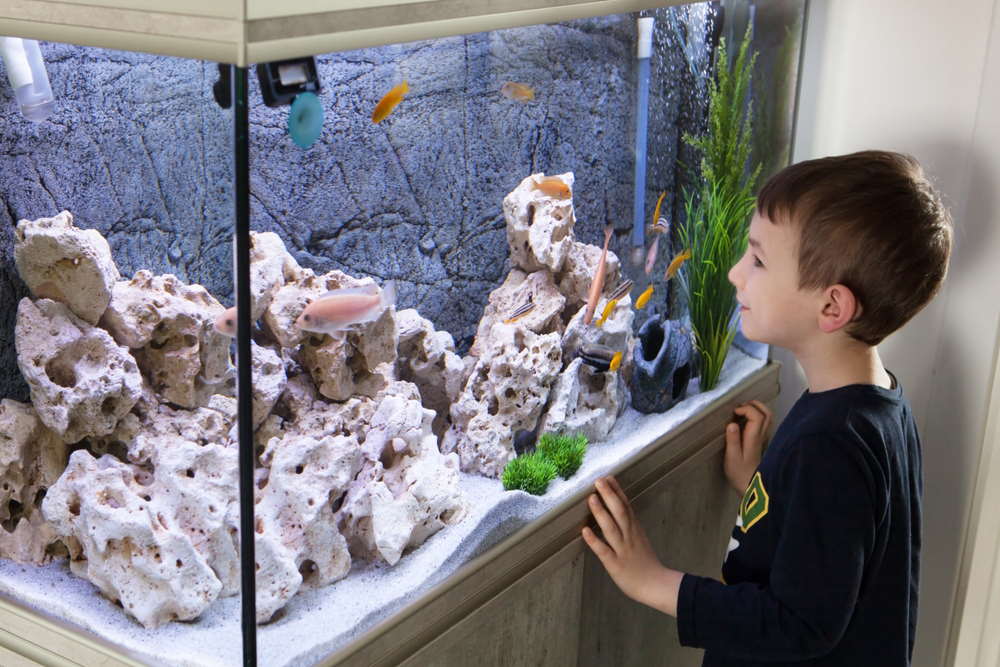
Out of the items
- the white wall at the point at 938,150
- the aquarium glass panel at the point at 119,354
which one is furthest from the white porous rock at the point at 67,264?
the white wall at the point at 938,150

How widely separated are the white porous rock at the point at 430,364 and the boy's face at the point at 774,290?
1.61ft

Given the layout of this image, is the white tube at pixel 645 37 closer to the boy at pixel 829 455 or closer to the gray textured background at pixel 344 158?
the gray textured background at pixel 344 158

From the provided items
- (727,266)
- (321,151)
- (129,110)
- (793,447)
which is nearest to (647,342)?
(727,266)

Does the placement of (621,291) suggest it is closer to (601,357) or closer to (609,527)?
(601,357)

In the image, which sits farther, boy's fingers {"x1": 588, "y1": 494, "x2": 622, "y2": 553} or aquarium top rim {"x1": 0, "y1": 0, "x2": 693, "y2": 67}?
boy's fingers {"x1": 588, "y1": 494, "x2": 622, "y2": 553}

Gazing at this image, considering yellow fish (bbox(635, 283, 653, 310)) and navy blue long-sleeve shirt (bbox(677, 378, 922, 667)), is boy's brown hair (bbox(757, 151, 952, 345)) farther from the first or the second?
yellow fish (bbox(635, 283, 653, 310))

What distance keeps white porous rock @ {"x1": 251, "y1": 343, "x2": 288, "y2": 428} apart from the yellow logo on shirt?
803 millimetres

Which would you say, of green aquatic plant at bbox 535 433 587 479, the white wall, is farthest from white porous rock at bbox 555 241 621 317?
the white wall

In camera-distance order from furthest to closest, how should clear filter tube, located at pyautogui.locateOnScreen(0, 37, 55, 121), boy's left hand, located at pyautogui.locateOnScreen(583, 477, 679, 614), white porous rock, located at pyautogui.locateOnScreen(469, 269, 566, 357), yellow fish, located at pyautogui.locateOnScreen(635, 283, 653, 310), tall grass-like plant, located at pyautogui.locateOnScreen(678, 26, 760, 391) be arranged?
tall grass-like plant, located at pyautogui.locateOnScreen(678, 26, 760, 391) → yellow fish, located at pyautogui.locateOnScreen(635, 283, 653, 310) → boy's left hand, located at pyautogui.locateOnScreen(583, 477, 679, 614) → white porous rock, located at pyautogui.locateOnScreen(469, 269, 566, 357) → clear filter tube, located at pyautogui.locateOnScreen(0, 37, 55, 121)

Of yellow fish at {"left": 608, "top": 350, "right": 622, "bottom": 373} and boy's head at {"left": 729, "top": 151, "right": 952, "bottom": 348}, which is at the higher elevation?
boy's head at {"left": 729, "top": 151, "right": 952, "bottom": 348}

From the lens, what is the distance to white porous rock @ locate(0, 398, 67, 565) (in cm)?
133

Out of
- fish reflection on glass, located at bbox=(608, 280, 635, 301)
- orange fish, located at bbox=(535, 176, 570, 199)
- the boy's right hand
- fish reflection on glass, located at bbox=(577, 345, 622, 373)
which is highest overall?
orange fish, located at bbox=(535, 176, 570, 199)

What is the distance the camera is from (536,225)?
156cm

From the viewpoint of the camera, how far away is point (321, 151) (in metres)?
1.15
